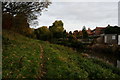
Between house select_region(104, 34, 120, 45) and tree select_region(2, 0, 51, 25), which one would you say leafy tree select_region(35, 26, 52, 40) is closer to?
house select_region(104, 34, 120, 45)

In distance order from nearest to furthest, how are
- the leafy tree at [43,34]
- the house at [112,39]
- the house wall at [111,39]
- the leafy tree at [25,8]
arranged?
the leafy tree at [25,8], the house at [112,39], the house wall at [111,39], the leafy tree at [43,34]

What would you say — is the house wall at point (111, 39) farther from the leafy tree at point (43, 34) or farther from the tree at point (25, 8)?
the tree at point (25, 8)

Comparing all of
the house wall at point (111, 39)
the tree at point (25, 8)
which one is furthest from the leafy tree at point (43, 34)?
the tree at point (25, 8)

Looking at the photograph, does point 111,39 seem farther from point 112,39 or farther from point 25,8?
point 25,8

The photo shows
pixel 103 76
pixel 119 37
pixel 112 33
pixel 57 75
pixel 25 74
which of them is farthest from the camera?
pixel 112 33

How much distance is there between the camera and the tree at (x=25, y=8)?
59.4 ft

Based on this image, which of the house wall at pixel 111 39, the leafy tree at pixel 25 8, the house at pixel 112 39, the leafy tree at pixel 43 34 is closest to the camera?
the leafy tree at pixel 25 8

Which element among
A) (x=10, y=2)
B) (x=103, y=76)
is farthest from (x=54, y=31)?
(x=103, y=76)

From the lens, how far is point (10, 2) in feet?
58.5

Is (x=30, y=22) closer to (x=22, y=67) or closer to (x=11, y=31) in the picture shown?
(x=11, y=31)

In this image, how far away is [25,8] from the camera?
18.8 meters

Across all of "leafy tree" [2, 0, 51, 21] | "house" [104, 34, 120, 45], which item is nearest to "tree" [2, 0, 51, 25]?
"leafy tree" [2, 0, 51, 21]

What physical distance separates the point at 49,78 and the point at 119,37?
132ft

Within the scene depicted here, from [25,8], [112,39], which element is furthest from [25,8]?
[112,39]
